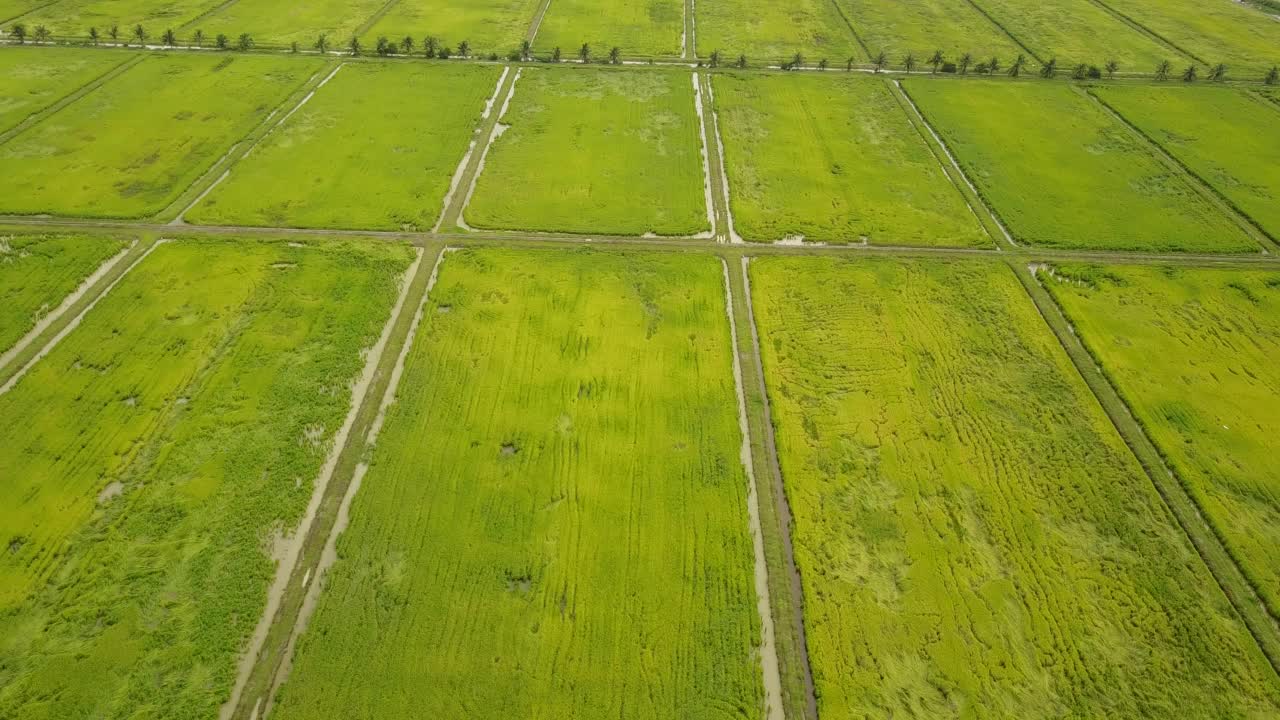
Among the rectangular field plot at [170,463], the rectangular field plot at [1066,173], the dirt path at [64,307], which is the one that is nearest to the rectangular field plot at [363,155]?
the rectangular field plot at [170,463]

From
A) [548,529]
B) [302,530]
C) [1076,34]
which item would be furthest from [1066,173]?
[302,530]

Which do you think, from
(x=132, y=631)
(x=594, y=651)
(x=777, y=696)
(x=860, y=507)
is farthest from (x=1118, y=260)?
(x=132, y=631)

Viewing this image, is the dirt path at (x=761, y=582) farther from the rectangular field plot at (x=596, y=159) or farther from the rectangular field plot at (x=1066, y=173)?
the rectangular field plot at (x=1066, y=173)

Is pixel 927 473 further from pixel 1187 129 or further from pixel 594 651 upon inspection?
pixel 1187 129

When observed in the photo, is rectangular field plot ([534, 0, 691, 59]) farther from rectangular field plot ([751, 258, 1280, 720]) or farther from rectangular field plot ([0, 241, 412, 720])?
rectangular field plot ([751, 258, 1280, 720])

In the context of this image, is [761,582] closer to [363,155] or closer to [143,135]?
[363,155]

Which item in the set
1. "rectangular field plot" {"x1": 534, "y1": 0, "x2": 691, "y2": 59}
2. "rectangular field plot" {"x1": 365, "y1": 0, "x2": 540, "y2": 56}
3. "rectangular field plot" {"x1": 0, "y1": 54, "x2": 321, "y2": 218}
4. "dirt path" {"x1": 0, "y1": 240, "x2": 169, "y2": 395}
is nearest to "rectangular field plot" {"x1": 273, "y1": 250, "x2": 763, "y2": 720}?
"dirt path" {"x1": 0, "y1": 240, "x2": 169, "y2": 395}
